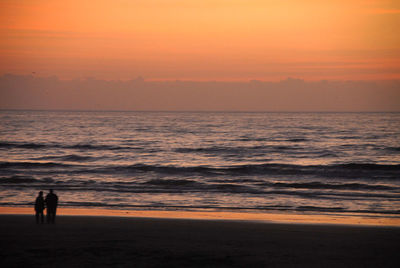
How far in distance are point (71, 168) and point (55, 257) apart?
89.7 feet

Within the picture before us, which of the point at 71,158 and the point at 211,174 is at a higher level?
the point at 71,158

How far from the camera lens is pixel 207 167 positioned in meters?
37.1

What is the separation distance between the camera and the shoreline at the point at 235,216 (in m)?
16.0

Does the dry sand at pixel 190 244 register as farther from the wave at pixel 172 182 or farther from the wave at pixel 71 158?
the wave at pixel 71 158

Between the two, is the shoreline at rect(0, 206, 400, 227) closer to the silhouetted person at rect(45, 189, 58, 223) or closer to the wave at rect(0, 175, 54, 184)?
the silhouetted person at rect(45, 189, 58, 223)

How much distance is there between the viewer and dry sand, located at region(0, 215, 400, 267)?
10250 mm

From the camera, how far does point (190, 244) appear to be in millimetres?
11922

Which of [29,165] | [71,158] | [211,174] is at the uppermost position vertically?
[71,158]

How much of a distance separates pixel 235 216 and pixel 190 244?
18.4 ft

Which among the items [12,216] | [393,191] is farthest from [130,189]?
[393,191]

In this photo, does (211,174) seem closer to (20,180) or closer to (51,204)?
(20,180)

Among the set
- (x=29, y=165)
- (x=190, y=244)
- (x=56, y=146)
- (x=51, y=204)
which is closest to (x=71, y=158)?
(x=29, y=165)

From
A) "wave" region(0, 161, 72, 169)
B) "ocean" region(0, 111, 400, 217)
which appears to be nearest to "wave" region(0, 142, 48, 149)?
"ocean" region(0, 111, 400, 217)

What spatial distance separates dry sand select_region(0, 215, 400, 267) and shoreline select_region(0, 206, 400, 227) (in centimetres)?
121
